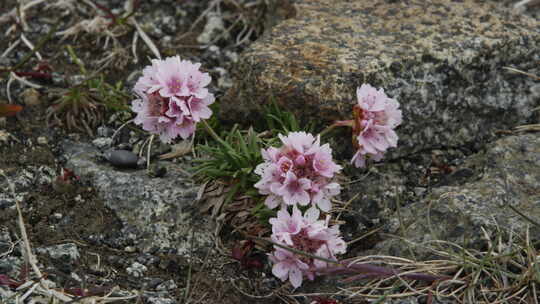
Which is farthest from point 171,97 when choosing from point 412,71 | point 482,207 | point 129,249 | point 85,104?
point 482,207

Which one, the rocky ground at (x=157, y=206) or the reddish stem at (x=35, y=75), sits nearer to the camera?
the rocky ground at (x=157, y=206)

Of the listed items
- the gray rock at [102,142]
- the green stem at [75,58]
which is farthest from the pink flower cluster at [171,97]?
the green stem at [75,58]

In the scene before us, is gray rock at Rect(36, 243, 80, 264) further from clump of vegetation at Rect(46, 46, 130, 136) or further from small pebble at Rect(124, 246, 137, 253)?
clump of vegetation at Rect(46, 46, 130, 136)

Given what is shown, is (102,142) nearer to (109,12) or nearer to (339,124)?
(109,12)

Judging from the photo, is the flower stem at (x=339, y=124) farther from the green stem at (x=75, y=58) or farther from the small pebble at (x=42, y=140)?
the green stem at (x=75, y=58)

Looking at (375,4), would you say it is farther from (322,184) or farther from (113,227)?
(113,227)
